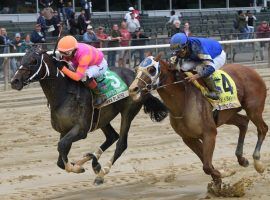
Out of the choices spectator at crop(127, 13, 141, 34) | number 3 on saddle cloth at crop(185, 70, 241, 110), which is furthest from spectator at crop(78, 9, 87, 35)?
number 3 on saddle cloth at crop(185, 70, 241, 110)

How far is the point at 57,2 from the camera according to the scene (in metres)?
21.8

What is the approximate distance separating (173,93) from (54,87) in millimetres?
1206

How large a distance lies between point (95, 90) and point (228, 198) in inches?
69.5

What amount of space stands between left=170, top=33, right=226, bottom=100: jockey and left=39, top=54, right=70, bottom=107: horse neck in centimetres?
112

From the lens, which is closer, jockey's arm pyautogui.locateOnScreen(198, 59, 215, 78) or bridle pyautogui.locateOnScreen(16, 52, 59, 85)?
jockey's arm pyautogui.locateOnScreen(198, 59, 215, 78)

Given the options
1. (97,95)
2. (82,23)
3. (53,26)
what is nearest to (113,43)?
(53,26)

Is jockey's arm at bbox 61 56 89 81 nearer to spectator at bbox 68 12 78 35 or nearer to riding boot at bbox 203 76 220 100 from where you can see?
riding boot at bbox 203 76 220 100

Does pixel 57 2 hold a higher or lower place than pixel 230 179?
higher

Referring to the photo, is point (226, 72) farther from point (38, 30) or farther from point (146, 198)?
point (38, 30)

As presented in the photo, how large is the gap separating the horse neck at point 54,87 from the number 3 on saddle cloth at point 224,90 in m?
1.24

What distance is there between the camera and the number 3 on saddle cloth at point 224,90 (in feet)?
23.7

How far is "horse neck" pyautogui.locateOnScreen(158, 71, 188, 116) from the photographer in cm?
→ 697

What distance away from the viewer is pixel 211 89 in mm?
7266

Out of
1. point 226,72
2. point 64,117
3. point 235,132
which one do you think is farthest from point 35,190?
point 235,132
